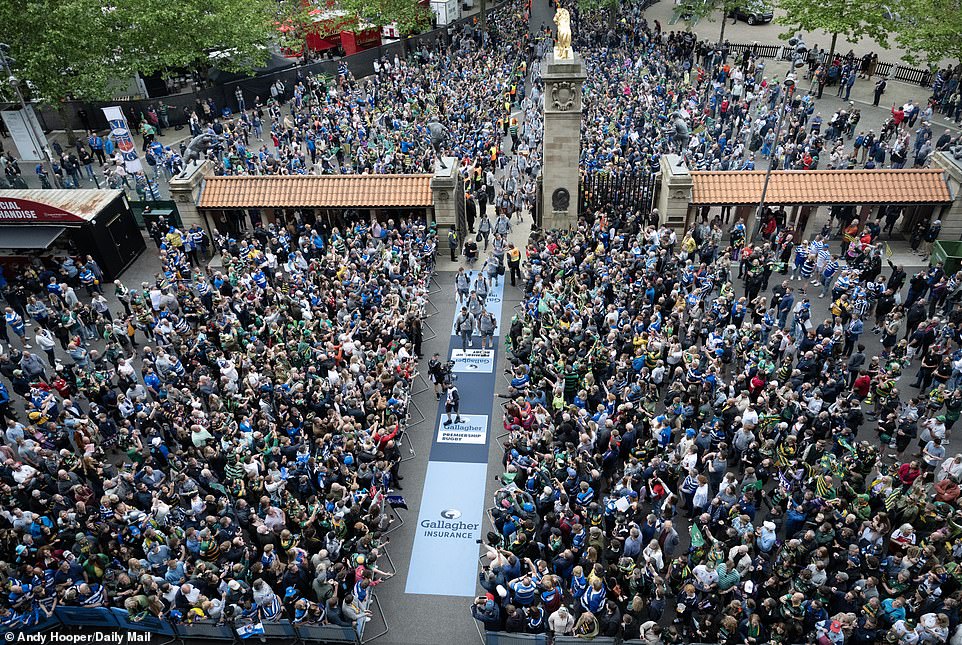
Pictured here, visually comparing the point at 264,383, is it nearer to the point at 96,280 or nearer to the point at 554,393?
the point at 554,393

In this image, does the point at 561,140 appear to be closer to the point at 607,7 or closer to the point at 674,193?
the point at 674,193

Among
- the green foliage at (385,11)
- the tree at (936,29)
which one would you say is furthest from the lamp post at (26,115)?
the tree at (936,29)

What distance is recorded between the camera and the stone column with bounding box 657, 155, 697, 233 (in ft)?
76.0

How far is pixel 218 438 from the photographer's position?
15.7 meters

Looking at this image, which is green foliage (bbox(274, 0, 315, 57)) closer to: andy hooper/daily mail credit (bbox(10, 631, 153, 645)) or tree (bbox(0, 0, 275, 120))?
tree (bbox(0, 0, 275, 120))

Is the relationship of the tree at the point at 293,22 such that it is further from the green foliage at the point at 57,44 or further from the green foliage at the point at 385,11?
the green foliage at the point at 57,44

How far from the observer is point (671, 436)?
1494 centimetres

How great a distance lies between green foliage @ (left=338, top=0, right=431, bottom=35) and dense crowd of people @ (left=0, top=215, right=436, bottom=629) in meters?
25.6

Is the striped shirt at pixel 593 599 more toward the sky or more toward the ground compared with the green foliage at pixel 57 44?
more toward the ground

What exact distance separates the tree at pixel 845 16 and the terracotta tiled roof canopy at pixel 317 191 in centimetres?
2453

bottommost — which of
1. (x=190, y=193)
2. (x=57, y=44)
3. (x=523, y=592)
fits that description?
(x=523, y=592)

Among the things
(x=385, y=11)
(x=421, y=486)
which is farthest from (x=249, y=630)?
(x=385, y=11)

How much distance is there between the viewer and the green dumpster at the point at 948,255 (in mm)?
21406

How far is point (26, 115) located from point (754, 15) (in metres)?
44.9
